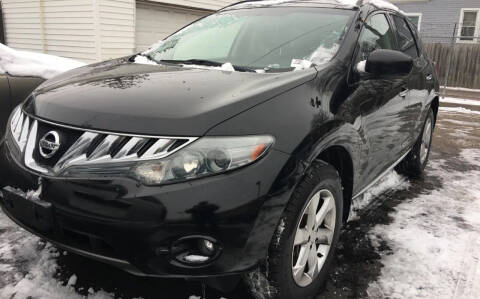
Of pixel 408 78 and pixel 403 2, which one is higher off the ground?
pixel 403 2

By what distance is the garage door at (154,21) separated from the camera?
11.4 metres

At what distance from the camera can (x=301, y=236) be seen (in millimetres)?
2143

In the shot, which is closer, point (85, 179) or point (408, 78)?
point (85, 179)

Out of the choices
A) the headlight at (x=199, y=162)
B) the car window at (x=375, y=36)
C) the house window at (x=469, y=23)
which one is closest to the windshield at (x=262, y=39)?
the car window at (x=375, y=36)

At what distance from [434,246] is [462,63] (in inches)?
661

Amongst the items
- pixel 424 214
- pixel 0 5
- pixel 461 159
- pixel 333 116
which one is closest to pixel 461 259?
pixel 424 214

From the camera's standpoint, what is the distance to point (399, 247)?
301 cm

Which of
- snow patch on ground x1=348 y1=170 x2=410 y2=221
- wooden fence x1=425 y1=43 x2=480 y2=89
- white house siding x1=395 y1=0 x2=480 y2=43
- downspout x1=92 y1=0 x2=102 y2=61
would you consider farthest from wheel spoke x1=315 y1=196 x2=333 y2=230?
white house siding x1=395 y1=0 x2=480 y2=43

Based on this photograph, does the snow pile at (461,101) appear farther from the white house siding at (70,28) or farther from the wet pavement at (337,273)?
the white house siding at (70,28)

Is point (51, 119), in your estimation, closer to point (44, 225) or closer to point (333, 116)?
point (44, 225)

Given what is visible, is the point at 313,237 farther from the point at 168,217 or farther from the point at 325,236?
the point at 168,217

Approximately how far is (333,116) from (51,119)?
1.42m

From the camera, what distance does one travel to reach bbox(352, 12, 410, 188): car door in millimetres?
2703

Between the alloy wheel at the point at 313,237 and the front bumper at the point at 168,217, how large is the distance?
13.6 inches
